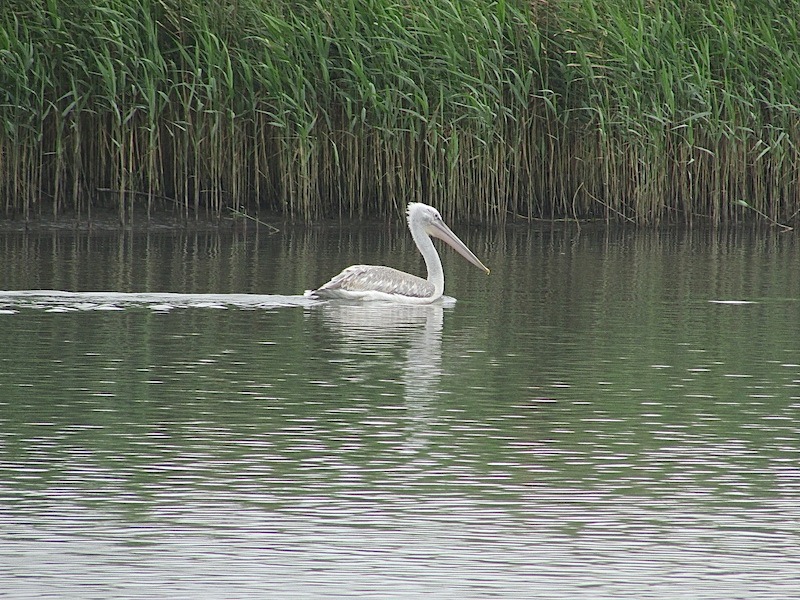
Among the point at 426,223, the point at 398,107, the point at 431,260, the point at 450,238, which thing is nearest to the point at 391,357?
the point at 431,260

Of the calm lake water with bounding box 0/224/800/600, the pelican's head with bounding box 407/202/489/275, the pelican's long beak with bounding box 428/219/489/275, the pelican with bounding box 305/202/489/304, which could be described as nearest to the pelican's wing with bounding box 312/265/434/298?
the pelican with bounding box 305/202/489/304

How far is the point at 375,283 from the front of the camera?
34.4 ft

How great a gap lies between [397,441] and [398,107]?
996 cm

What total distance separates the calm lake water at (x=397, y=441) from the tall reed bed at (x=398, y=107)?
164 inches

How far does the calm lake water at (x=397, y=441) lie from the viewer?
430cm

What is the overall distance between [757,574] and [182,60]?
11.9 m

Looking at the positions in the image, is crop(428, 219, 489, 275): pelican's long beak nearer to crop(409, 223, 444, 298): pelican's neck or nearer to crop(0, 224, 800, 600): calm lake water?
crop(409, 223, 444, 298): pelican's neck

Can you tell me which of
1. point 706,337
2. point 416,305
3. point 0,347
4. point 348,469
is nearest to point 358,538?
point 348,469

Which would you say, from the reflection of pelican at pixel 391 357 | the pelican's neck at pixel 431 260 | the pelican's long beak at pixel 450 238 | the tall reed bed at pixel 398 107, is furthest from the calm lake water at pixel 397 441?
the tall reed bed at pixel 398 107

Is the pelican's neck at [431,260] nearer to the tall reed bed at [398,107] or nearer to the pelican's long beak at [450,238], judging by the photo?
the pelican's long beak at [450,238]

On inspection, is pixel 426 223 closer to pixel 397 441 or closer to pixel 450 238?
pixel 450 238

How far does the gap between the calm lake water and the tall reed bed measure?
416cm

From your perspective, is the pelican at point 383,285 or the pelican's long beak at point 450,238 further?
the pelican's long beak at point 450,238

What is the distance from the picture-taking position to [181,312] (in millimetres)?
9750
